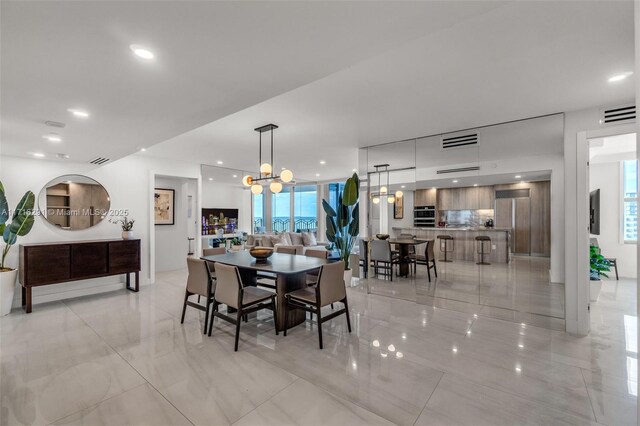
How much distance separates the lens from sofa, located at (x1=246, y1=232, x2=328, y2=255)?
7891mm

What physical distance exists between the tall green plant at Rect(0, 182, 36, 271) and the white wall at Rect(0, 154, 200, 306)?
0.93ft

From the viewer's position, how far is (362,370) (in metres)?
2.53

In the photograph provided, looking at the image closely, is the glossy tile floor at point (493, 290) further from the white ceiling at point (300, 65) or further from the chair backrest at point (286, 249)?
the white ceiling at point (300, 65)

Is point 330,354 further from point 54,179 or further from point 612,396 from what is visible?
point 54,179

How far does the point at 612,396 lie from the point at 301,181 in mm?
8058

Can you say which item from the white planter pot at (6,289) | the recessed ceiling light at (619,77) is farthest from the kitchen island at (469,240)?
the white planter pot at (6,289)

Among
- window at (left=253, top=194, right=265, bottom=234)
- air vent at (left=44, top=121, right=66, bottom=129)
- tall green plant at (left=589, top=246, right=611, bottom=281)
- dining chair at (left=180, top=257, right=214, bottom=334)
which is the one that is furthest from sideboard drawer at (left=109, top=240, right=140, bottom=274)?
tall green plant at (left=589, top=246, right=611, bottom=281)

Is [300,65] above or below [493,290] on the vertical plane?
above

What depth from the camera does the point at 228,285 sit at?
317 centimetres

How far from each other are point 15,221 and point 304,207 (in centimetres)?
696

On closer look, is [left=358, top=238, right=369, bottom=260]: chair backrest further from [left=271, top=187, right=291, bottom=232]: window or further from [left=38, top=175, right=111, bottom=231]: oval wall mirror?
[left=38, top=175, right=111, bottom=231]: oval wall mirror

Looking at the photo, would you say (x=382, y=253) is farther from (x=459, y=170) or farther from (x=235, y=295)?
(x=235, y=295)

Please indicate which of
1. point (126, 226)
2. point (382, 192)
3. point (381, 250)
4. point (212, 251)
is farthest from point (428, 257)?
point (126, 226)

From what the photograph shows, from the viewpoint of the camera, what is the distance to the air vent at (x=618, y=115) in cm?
312
